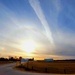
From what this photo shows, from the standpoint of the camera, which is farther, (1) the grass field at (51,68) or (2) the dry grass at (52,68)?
(2) the dry grass at (52,68)

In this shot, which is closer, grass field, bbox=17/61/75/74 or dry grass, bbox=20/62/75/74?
grass field, bbox=17/61/75/74
